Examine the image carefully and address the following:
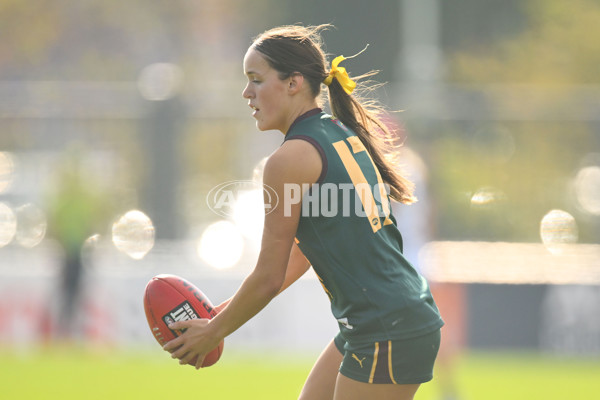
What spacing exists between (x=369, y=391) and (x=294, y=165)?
2.76 feet

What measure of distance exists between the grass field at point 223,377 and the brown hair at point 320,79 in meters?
4.51

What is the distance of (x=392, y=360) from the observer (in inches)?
127

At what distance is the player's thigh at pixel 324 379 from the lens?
146 inches

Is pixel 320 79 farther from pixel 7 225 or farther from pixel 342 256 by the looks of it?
pixel 7 225

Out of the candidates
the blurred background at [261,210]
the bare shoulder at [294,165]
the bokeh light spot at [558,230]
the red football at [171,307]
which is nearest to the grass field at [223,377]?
the blurred background at [261,210]

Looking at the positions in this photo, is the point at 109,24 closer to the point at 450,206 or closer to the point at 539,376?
the point at 450,206

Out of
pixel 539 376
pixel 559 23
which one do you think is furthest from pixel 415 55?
pixel 539 376

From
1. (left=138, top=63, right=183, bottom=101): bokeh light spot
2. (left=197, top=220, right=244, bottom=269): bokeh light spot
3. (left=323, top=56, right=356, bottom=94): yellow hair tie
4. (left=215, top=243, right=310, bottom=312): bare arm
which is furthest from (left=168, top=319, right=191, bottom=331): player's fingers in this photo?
(left=138, top=63, right=183, bottom=101): bokeh light spot

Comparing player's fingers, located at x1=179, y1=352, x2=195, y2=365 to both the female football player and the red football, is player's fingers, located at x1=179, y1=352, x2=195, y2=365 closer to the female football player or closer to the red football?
the female football player

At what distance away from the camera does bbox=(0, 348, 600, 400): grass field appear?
7.92 meters

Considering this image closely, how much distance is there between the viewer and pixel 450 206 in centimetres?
1333

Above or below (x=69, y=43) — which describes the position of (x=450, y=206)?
below

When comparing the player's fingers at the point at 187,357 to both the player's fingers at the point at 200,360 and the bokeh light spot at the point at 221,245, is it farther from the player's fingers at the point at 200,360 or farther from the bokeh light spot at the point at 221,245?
the bokeh light spot at the point at 221,245

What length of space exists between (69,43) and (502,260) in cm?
1244
